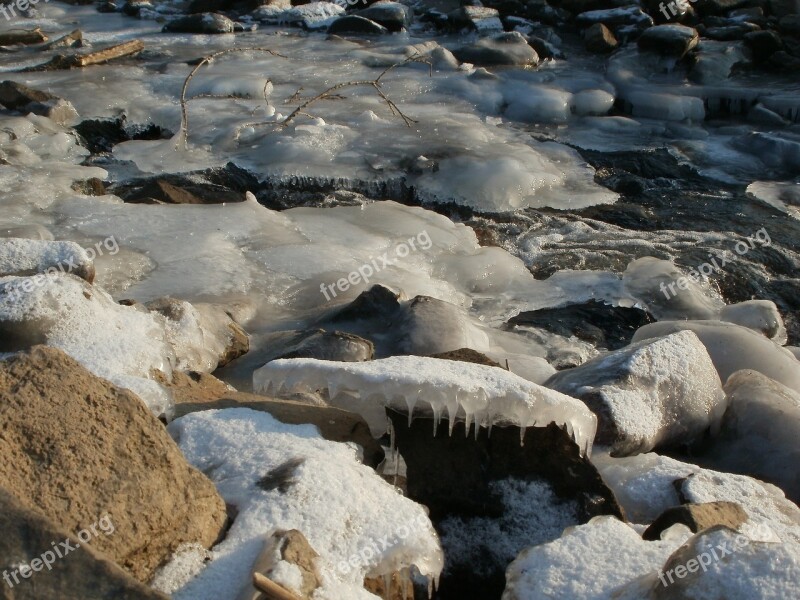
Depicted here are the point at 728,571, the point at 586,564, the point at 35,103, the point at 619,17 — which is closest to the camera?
the point at 728,571

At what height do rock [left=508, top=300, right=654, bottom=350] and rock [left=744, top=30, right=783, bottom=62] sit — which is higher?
rock [left=744, top=30, right=783, bottom=62]

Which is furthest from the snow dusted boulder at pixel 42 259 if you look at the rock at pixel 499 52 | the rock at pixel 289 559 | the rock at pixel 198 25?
the rock at pixel 198 25

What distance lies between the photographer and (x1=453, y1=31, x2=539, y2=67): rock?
33.0 ft

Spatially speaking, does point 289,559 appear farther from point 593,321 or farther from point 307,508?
point 593,321

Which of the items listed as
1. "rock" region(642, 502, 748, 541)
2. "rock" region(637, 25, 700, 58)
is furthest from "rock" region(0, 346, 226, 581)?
"rock" region(637, 25, 700, 58)

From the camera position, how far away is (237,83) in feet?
28.2

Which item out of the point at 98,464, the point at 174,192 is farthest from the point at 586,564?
the point at 174,192

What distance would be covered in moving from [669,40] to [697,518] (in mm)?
8613

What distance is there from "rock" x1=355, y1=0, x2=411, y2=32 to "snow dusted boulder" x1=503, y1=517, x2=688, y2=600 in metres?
10.0

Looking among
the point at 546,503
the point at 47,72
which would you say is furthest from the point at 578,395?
the point at 47,72

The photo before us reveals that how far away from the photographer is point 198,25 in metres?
11.3

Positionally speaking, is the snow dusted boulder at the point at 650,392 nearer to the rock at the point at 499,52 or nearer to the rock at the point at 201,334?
the rock at the point at 201,334

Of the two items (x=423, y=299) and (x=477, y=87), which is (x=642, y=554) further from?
(x=477, y=87)

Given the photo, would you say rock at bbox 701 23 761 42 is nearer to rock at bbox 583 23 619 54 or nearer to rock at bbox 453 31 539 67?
rock at bbox 583 23 619 54
